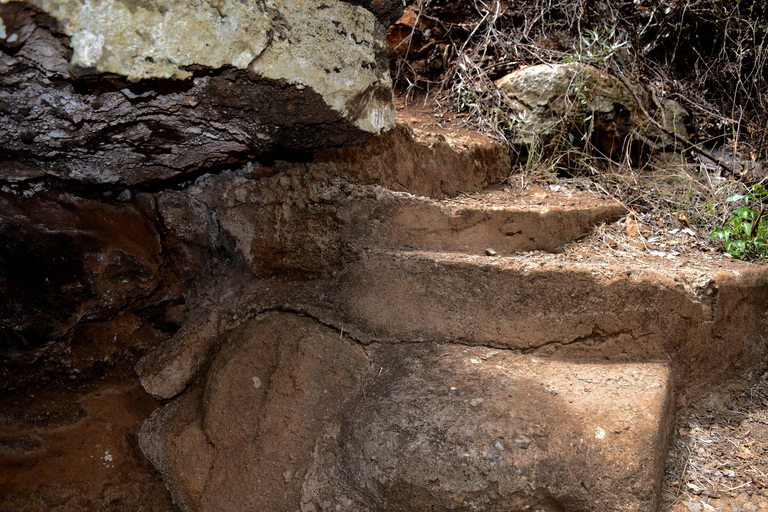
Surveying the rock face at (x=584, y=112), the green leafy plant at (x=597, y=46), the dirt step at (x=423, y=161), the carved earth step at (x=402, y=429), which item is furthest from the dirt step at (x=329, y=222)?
the green leafy plant at (x=597, y=46)

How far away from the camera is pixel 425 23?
3.34m

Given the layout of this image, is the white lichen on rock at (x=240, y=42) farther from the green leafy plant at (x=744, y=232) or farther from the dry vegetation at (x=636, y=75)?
the green leafy plant at (x=744, y=232)

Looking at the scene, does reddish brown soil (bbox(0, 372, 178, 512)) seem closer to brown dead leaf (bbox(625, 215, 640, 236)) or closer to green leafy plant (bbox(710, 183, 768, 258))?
brown dead leaf (bbox(625, 215, 640, 236))

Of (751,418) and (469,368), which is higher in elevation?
(469,368)

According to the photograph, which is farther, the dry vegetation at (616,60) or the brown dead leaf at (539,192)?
the dry vegetation at (616,60)

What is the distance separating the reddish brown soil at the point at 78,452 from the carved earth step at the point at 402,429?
84 mm

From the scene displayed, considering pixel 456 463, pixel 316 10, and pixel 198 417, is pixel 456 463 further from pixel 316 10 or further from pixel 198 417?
pixel 316 10

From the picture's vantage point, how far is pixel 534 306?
1.75m

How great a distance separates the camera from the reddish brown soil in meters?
1.65

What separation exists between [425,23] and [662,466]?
288cm

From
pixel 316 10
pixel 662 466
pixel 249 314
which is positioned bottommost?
pixel 662 466

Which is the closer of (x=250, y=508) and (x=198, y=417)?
(x=250, y=508)

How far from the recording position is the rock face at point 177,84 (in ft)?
3.76

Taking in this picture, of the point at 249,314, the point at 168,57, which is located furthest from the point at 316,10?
the point at 249,314
